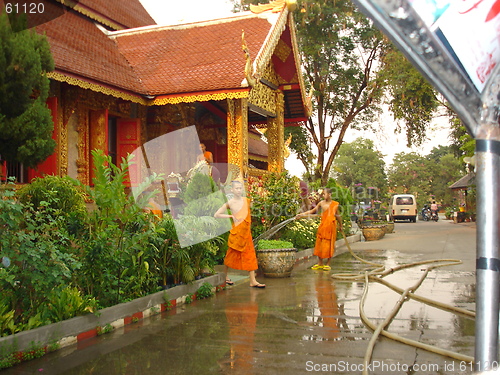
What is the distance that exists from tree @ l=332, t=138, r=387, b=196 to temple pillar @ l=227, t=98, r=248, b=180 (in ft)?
185

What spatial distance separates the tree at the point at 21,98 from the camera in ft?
25.5

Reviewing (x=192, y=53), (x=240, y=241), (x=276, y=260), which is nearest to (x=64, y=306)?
(x=240, y=241)

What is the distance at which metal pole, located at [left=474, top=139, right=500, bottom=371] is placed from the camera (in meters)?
2.44

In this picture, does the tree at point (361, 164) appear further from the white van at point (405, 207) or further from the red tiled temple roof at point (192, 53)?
the red tiled temple roof at point (192, 53)

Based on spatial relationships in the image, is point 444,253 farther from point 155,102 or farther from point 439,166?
point 439,166

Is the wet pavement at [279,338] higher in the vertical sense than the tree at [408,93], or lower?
lower

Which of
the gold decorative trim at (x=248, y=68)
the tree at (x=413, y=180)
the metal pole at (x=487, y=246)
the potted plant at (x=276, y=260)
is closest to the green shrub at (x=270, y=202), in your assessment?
the potted plant at (x=276, y=260)

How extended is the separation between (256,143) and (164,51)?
9379 mm

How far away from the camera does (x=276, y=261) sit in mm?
9227

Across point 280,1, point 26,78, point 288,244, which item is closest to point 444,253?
point 288,244

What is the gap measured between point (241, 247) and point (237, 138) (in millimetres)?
5092

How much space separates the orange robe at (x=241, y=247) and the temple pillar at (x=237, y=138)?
4419mm

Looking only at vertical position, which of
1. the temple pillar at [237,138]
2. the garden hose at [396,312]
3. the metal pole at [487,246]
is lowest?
the garden hose at [396,312]

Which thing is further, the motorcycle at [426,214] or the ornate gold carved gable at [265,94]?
the motorcycle at [426,214]
